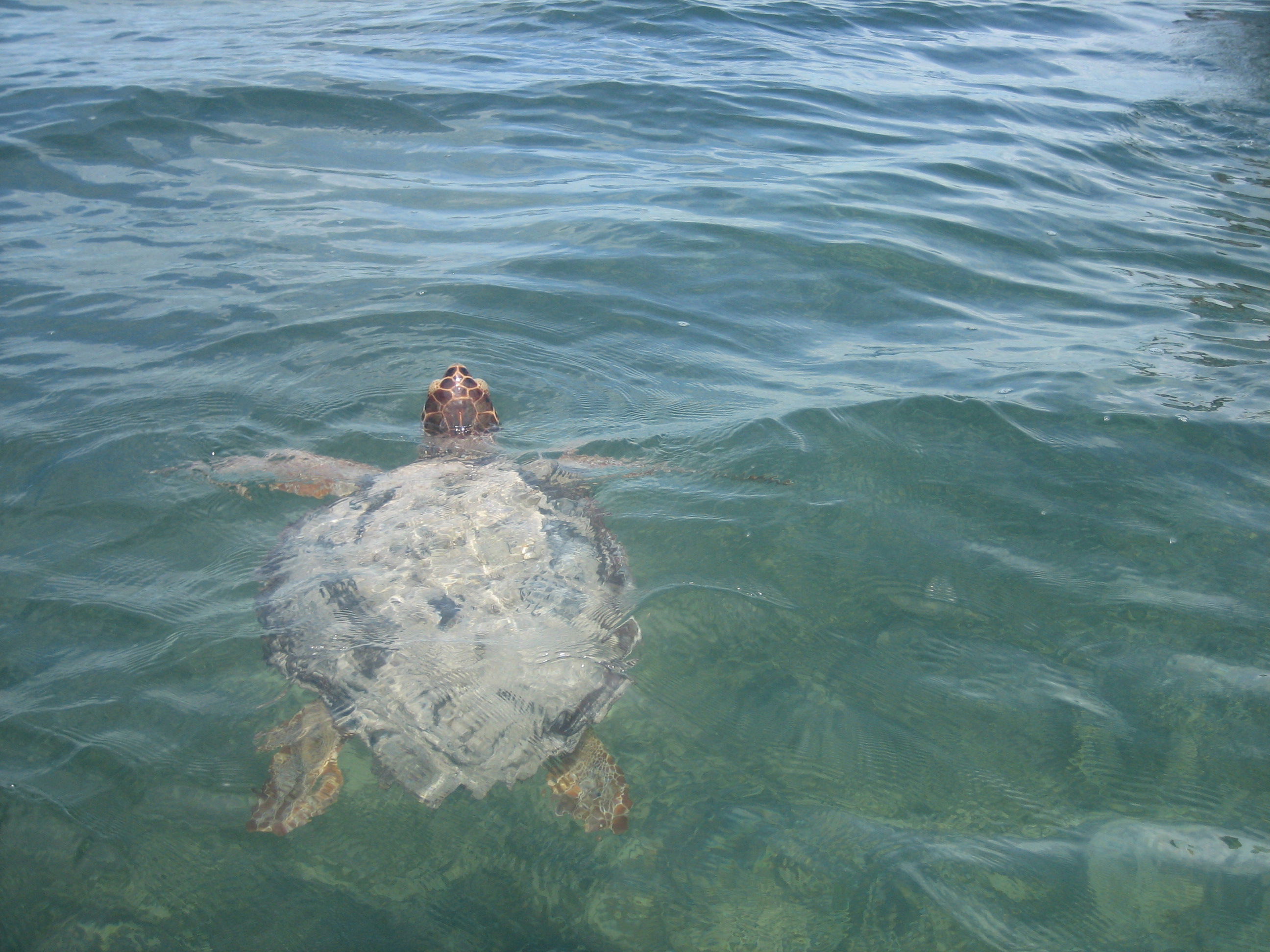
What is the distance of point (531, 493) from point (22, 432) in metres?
3.43

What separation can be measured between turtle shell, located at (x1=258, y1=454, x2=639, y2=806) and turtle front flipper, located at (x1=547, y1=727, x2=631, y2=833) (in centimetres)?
7

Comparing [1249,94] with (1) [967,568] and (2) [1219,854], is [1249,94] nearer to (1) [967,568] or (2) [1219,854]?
(1) [967,568]

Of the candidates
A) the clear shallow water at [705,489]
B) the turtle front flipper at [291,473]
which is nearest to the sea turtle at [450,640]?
the clear shallow water at [705,489]

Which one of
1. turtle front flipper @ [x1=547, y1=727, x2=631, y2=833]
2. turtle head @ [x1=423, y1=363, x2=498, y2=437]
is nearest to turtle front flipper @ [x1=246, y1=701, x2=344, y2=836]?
turtle front flipper @ [x1=547, y1=727, x2=631, y2=833]

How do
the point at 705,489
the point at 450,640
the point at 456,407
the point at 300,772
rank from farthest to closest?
the point at 456,407 → the point at 705,489 → the point at 450,640 → the point at 300,772

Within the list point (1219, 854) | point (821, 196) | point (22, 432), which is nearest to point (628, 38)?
point (821, 196)

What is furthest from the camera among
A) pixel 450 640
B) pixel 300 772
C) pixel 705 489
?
pixel 705 489

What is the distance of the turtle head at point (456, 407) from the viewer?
5.41 metres

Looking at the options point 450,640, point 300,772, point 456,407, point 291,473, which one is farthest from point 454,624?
point 456,407

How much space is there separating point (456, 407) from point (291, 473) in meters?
1.15

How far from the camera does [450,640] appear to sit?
3.27m

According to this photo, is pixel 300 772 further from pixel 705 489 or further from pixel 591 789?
pixel 705 489

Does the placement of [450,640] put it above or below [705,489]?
above

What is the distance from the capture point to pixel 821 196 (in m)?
9.12
